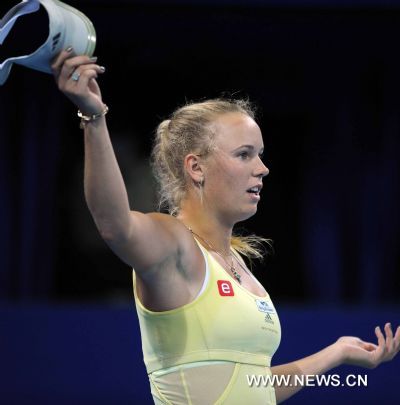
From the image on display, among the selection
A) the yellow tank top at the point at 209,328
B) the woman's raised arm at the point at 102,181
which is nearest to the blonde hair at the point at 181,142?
the yellow tank top at the point at 209,328

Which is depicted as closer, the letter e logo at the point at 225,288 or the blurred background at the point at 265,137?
the letter e logo at the point at 225,288

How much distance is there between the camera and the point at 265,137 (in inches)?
136

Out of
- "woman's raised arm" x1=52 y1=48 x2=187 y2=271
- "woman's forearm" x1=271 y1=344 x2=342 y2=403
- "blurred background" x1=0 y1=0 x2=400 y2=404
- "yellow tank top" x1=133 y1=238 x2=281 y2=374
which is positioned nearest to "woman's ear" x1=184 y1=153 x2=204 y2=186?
"yellow tank top" x1=133 y1=238 x2=281 y2=374

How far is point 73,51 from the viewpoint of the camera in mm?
1092

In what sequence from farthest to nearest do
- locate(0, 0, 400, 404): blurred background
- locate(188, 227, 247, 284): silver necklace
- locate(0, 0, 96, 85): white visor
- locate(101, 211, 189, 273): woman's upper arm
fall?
locate(0, 0, 400, 404): blurred background → locate(188, 227, 247, 284): silver necklace → locate(101, 211, 189, 273): woman's upper arm → locate(0, 0, 96, 85): white visor

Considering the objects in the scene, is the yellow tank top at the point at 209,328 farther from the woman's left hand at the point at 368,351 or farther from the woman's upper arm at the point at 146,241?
the woman's left hand at the point at 368,351

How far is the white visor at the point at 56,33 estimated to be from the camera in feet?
3.52

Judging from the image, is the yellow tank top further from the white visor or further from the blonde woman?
the white visor

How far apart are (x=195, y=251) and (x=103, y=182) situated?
0.30m

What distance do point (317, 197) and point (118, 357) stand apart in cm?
111

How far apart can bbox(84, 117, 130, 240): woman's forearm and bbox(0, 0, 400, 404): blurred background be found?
1.89 m

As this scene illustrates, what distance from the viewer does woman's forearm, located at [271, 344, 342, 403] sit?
166cm

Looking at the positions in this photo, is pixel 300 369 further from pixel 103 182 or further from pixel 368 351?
pixel 103 182

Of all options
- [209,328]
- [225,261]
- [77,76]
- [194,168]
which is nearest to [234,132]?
[194,168]
